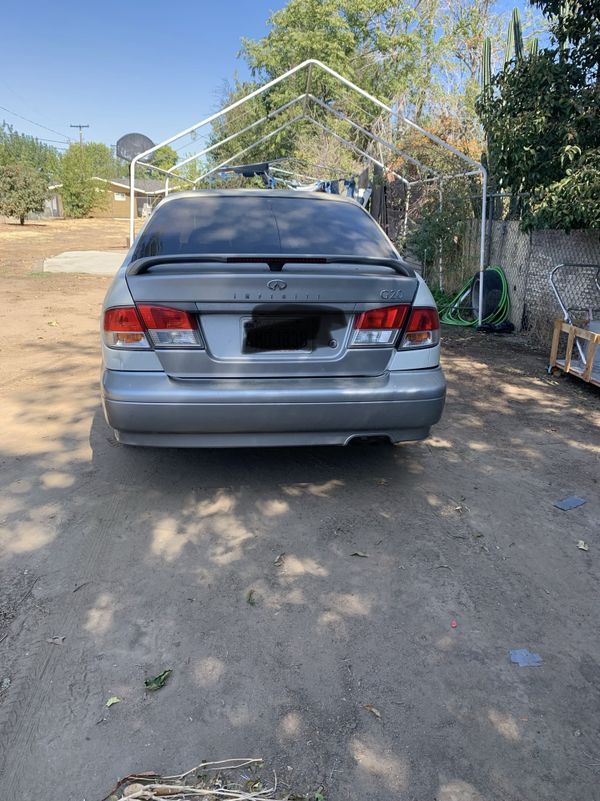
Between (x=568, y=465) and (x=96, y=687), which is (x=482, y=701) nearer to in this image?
(x=96, y=687)

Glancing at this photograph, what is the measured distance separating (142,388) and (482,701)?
2.15 metres

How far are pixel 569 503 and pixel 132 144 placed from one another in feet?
50.6

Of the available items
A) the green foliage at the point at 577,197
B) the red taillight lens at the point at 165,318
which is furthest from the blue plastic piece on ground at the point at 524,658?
the green foliage at the point at 577,197

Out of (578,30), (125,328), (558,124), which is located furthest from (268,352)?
(578,30)

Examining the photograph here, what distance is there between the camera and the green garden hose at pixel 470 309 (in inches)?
378

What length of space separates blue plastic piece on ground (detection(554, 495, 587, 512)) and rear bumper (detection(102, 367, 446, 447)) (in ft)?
3.47

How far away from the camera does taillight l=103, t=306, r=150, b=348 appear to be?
3.30m

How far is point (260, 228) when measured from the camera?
4191 mm

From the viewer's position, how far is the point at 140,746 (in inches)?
80.4

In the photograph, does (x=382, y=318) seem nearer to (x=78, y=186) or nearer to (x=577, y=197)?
(x=577, y=197)

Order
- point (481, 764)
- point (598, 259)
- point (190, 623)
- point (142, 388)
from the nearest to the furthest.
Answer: point (481, 764) → point (190, 623) → point (142, 388) → point (598, 259)

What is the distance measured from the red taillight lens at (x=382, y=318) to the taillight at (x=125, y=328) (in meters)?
1.16

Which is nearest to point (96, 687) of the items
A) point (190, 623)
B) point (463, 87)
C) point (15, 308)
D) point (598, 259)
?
point (190, 623)

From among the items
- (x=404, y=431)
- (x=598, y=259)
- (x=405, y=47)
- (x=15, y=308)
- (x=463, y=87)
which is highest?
(x=405, y=47)
